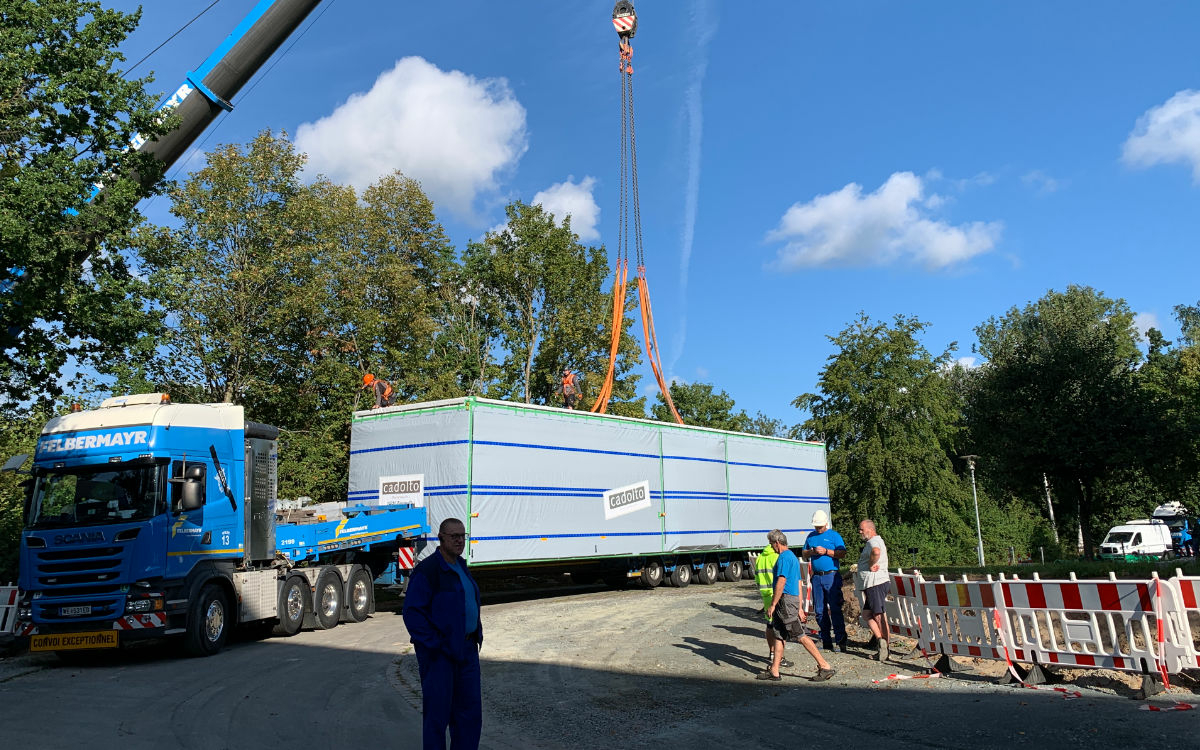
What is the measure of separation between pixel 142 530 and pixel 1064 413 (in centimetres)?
3931

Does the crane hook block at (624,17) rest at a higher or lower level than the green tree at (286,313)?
higher

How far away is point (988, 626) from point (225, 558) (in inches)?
398

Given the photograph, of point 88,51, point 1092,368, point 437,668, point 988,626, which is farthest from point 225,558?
point 1092,368

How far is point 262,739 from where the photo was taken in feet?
22.7

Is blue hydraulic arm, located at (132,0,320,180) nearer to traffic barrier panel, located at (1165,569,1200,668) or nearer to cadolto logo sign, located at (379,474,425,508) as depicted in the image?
cadolto logo sign, located at (379,474,425,508)

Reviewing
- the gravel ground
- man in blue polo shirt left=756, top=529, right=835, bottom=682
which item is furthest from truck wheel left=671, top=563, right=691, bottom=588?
man in blue polo shirt left=756, top=529, right=835, bottom=682

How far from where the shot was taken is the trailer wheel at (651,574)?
71.7ft

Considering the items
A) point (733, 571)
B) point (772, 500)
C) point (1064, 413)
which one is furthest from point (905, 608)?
point (1064, 413)

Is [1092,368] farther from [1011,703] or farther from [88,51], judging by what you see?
[88,51]

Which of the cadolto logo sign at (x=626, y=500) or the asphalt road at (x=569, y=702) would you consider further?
the cadolto logo sign at (x=626, y=500)

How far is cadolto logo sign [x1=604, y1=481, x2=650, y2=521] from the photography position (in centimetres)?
1967

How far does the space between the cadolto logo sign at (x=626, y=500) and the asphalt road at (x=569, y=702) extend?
276 inches

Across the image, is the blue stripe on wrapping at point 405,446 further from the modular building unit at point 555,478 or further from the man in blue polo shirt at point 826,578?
A: the man in blue polo shirt at point 826,578

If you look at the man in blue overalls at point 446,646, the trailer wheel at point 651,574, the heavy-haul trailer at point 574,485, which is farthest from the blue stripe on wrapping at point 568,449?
the man in blue overalls at point 446,646
